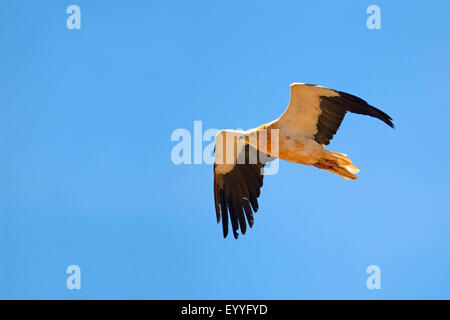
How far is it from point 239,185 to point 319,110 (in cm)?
168

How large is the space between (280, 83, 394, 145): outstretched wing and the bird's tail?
0.35 meters

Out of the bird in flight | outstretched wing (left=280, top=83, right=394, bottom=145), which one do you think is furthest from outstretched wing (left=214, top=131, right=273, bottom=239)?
outstretched wing (left=280, top=83, right=394, bottom=145)

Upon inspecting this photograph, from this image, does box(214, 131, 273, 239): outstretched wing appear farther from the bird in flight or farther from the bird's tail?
the bird's tail

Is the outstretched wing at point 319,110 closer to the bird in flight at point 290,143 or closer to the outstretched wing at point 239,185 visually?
the bird in flight at point 290,143

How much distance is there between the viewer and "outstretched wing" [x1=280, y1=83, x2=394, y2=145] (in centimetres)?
978

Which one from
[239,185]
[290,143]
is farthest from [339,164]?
[239,185]

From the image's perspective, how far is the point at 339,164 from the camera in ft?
33.2

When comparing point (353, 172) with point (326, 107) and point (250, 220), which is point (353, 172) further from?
point (250, 220)

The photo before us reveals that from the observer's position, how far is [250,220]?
10688 mm

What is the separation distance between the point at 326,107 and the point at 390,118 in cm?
102

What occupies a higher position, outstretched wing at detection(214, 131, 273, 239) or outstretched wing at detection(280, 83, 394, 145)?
outstretched wing at detection(280, 83, 394, 145)

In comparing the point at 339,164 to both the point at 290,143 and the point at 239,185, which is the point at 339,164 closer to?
the point at 290,143
